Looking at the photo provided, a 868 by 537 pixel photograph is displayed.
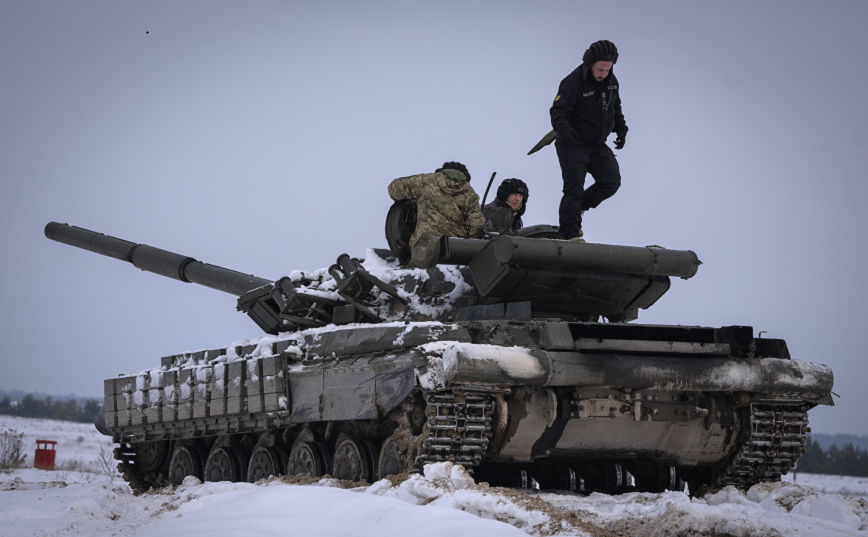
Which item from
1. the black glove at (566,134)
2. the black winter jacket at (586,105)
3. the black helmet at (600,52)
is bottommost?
the black glove at (566,134)

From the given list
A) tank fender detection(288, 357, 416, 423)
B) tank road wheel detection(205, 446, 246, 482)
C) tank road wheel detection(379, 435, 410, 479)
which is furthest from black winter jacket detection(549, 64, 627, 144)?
tank road wheel detection(205, 446, 246, 482)

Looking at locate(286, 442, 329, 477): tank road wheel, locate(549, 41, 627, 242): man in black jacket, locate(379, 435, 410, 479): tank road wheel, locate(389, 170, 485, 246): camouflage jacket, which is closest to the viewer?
locate(379, 435, 410, 479): tank road wheel

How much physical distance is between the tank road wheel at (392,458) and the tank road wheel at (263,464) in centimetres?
253

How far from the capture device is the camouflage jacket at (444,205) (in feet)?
35.6

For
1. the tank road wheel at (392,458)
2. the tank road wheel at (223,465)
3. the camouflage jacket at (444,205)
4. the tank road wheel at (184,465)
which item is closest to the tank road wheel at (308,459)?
the tank road wheel at (392,458)

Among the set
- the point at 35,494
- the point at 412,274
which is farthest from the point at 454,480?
the point at 35,494

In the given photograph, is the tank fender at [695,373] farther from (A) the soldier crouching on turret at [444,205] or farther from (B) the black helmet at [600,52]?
(B) the black helmet at [600,52]

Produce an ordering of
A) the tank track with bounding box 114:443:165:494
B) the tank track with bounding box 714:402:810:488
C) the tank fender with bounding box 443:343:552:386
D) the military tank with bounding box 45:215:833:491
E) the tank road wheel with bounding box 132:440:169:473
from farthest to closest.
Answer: the tank track with bounding box 114:443:165:494 < the tank road wheel with bounding box 132:440:169:473 < the tank track with bounding box 714:402:810:488 < the military tank with bounding box 45:215:833:491 < the tank fender with bounding box 443:343:552:386

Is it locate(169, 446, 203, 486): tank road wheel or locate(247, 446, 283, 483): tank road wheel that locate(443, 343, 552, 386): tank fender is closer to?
locate(247, 446, 283, 483): tank road wheel

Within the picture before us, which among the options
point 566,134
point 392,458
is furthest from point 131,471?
point 566,134

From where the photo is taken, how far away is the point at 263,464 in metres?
12.2

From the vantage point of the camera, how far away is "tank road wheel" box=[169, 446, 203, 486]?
45.3 feet

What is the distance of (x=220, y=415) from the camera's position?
12133 mm

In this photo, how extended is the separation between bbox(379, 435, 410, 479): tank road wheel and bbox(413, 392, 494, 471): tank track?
495 mm
